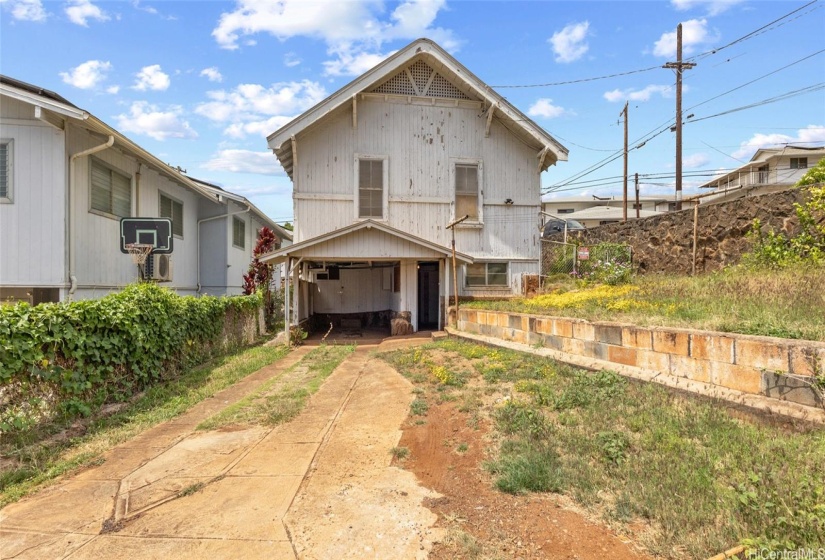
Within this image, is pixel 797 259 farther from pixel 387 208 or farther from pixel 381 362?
pixel 387 208

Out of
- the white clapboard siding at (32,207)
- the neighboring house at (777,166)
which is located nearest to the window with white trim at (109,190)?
the white clapboard siding at (32,207)

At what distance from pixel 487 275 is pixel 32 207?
11.6 meters

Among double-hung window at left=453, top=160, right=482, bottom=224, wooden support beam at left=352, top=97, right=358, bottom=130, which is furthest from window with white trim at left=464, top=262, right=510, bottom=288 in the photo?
wooden support beam at left=352, top=97, right=358, bottom=130

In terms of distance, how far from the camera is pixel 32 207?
29.6 feet

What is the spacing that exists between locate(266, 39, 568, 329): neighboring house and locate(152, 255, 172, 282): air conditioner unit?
9.52 ft

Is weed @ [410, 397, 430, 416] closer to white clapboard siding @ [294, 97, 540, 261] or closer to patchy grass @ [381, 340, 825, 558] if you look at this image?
patchy grass @ [381, 340, 825, 558]

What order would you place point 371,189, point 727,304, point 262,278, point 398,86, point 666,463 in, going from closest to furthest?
point 666,463 < point 727,304 < point 371,189 < point 398,86 < point 262,278

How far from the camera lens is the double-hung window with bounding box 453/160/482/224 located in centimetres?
1488

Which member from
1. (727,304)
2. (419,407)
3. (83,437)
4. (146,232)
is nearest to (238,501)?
(419,407)

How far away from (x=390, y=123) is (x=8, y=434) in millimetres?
12165

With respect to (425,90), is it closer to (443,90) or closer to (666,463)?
(443,90)

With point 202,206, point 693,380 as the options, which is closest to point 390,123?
point 202,206

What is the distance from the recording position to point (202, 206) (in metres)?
17.2

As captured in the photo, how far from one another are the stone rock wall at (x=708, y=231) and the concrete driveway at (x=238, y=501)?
966 cm
